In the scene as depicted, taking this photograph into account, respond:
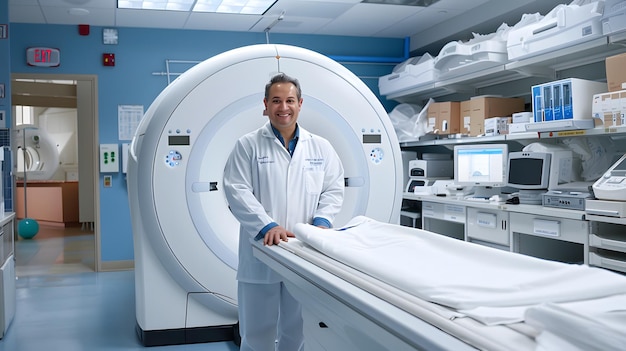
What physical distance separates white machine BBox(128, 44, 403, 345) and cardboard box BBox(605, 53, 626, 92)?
129 centimetres

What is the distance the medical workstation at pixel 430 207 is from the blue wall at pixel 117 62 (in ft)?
6.40

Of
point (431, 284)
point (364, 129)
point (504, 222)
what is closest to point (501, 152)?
point (504, 222)

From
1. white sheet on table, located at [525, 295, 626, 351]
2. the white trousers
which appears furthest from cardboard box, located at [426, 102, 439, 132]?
white sheet on table, located at [525, 295, 626, 351]

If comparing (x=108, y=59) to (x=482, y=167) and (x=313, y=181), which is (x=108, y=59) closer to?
(x=482, y=167)

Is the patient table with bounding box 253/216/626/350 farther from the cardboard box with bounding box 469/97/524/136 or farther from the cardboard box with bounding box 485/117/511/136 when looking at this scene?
the cardboard box with bounding box 469/97/524/136

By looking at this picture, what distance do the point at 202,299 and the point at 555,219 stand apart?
2.04 meters

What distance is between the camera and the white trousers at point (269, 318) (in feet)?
7.84

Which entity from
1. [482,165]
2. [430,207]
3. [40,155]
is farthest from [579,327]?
[40,155]

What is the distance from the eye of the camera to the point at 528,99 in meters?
4.73

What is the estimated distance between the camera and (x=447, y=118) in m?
4.90

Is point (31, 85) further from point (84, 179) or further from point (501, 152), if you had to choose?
point (501, 152)

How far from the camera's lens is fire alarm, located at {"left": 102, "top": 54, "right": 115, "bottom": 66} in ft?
17.9

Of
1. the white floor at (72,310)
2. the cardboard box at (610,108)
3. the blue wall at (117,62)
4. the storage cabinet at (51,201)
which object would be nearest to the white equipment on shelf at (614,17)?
the cardboard box at (610,108)

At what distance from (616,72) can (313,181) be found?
1880mm
